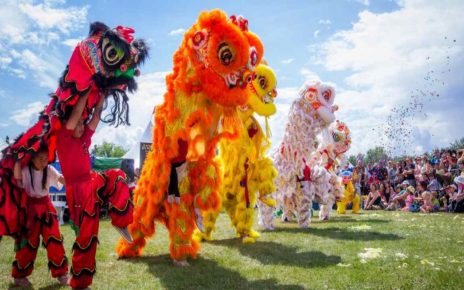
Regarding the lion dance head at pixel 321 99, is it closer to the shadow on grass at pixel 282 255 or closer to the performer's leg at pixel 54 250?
the shadow on grass at pixel 282 255

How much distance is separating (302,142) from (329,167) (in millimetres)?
2989

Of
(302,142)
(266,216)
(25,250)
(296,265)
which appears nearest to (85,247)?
(25,250)

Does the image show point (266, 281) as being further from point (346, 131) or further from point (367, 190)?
point (367, 190)

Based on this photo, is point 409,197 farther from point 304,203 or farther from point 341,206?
point 304,203

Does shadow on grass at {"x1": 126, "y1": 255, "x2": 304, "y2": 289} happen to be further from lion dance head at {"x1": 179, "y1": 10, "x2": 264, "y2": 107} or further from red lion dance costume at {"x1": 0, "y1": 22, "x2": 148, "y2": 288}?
lion dance head at {"x1": 179, "y1": 10, "x2": 264, "y2": 107}

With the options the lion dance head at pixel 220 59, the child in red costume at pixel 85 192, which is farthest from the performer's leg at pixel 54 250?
the lion dance head at pixel 220 59

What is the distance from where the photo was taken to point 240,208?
246 inches

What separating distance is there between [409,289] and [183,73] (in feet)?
10.3

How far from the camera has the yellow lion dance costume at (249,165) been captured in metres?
6.22

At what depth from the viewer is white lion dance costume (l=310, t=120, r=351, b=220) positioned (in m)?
8.70

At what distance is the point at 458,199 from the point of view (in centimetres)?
1130

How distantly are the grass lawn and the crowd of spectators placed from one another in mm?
5859

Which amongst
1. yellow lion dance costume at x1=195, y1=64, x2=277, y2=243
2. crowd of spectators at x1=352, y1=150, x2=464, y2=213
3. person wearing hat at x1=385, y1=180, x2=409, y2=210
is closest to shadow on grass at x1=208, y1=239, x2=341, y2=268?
yellow lion dance costume at x1=195, y1=64, x2=277, y2=243

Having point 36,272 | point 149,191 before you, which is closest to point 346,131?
point 149,191
